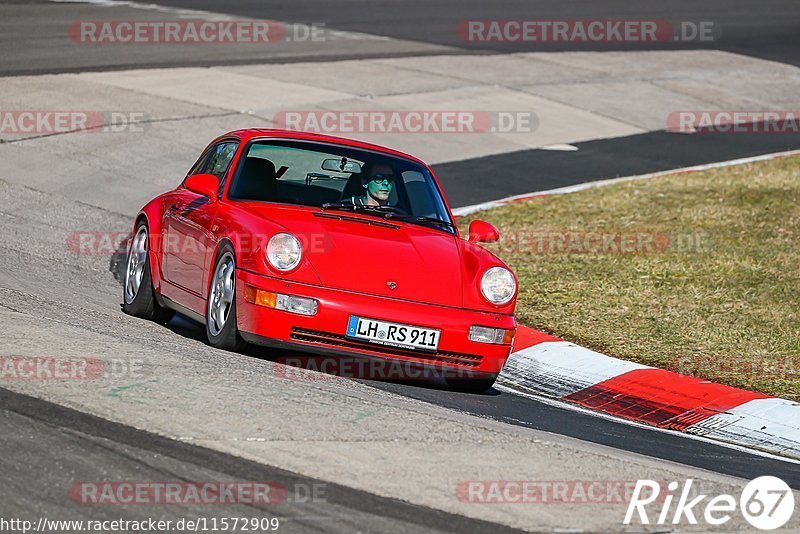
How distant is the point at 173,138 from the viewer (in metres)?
15.7

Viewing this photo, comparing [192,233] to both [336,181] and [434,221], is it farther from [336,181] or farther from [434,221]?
[434,221]

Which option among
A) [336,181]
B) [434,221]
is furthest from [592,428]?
[336,181]

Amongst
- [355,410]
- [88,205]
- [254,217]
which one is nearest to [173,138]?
[88,205]

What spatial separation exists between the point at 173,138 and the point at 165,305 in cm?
711

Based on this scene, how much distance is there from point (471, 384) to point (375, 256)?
0.97m

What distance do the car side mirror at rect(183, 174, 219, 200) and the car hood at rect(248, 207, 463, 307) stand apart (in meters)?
0.44

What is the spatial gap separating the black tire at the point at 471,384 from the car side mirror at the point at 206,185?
192 cm

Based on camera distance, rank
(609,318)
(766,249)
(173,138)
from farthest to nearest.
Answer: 1. (173,138)
2. (766,249)
3. (609,318)

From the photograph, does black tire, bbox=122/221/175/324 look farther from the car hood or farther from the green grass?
the green grass

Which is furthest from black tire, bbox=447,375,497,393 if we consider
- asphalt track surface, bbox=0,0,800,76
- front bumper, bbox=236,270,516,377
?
asphalt track surface, bbox=0,0,800,76

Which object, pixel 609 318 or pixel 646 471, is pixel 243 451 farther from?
pixel 609 318

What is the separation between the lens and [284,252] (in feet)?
24.7

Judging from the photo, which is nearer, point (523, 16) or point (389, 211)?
point (389, 211)

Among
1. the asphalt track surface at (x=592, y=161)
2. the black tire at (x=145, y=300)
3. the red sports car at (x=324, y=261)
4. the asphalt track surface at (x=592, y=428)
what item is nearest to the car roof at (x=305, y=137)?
the red sports car at (x=324, y=261)
